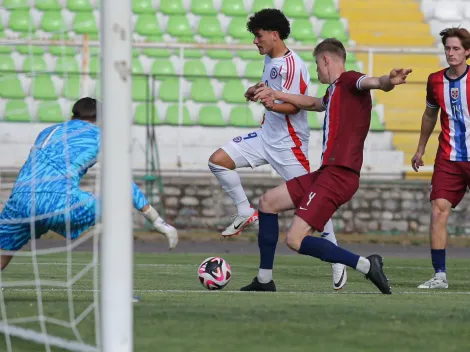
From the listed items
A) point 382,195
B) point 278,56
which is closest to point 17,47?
point 382,195

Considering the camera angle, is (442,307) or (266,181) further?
(266,181)

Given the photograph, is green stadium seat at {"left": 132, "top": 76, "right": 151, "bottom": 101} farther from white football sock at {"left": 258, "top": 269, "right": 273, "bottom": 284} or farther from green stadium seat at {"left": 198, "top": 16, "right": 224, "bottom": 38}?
white football sock at {"left": 258, "top": 269, "right": 273, "bottom": 284}

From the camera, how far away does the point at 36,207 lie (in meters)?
7.46

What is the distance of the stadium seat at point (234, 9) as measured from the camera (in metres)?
18.7

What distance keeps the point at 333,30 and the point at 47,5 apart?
15.8 ft

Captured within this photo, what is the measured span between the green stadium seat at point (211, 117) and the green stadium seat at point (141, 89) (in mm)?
870

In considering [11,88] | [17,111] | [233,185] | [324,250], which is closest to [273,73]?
[233,185]

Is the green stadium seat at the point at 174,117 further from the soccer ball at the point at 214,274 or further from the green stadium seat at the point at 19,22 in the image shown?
the soccer ball at the point at 214,274

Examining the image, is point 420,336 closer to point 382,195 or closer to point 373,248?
point 373,248

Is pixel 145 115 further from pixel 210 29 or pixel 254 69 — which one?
pixel 210 29

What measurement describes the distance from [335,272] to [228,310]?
254 centimetres

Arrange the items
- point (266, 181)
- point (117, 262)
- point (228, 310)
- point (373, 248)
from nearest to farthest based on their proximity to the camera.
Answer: point (117, 262)
point (228, 310)
point (373, 248)
point (266, 181)

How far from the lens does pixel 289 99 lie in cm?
848

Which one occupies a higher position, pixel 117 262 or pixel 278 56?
pixel 278 56
